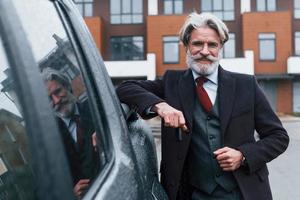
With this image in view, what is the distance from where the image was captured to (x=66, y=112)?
54.4 inches

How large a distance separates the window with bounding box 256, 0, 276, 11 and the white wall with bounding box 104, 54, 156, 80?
8.79 m

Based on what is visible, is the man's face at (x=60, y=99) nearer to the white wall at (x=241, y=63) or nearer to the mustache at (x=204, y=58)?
the mustache at (x=204, y=58)

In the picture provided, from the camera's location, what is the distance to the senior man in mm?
2633

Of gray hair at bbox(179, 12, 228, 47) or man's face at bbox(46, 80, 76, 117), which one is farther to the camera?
gray hair at bbox(179, 12, 228, 47)

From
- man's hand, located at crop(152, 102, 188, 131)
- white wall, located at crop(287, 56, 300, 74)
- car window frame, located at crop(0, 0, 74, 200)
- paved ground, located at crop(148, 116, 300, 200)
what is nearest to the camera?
car window frame, located at crop(0, 0, 74, 200)

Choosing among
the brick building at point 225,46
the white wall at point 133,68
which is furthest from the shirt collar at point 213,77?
the white wall at point 133,68

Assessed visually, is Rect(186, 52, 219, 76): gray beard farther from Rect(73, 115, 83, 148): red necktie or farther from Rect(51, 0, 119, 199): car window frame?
Rect(73, 115, 83, 148): red necktie

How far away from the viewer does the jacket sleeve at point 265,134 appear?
2.66 meters

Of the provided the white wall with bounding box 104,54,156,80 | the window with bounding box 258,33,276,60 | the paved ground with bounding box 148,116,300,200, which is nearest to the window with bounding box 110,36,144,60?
the white wall with bounding box 104,54,156,80

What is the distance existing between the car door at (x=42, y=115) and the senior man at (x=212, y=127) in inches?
36.1

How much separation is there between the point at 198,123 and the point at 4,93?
1.61 meters

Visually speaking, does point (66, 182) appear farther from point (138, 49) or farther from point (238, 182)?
point (138, 49)

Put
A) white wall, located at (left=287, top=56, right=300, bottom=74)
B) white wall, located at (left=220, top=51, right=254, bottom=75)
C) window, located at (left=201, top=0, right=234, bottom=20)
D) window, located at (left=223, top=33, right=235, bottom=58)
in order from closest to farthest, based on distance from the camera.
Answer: white wall, located at (left=220, top=51, right=254, bottom=75) → white wall, located at (left=287, top=56, right=300, bottom=74) → window, located at (left=223, top=33, right=235, bottom=58) → window, located at (left=201, top=0, right=234, bottom=20)

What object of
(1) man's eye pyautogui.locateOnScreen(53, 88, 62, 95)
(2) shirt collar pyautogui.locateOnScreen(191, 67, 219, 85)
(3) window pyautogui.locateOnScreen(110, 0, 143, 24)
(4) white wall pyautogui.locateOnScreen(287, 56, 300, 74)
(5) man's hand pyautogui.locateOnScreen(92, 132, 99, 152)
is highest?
(3) window pyautogui.locateOnScreen(110, 0, 143, 24)
